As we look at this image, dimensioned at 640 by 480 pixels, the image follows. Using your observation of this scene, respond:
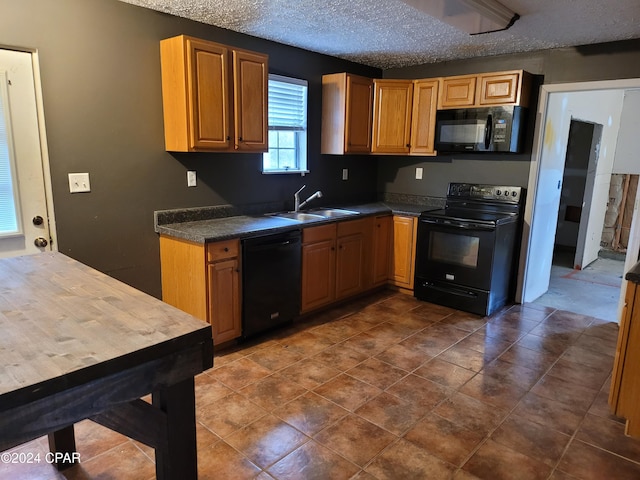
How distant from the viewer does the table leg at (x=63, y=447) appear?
6.40 feet

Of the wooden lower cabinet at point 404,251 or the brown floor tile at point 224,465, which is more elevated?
the wooden lower cabinet at point 404,251

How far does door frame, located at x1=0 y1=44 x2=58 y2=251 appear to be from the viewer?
253 centimetres

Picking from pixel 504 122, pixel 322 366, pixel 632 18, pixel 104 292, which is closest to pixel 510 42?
pixel 504 122

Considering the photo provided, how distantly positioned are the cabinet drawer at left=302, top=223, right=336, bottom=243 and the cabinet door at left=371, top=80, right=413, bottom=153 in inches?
46.5

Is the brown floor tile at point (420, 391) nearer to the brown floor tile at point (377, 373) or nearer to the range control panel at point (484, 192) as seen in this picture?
the brown floor tile at point (377, 373)

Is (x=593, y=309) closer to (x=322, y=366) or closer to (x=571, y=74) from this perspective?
(x=571, y=74)

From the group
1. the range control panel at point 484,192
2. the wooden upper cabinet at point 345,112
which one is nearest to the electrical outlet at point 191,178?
the wooden upper cabinet at point 345,112

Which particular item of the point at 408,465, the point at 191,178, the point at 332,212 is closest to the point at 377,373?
the point at 408,465

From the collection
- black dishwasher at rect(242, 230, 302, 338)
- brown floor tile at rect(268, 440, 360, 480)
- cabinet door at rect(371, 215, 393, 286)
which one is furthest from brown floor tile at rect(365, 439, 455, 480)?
cabinet door at rect(371, 215, 393, 286)

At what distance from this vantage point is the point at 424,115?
4340 millimetres

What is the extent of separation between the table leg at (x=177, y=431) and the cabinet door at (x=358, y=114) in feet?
10.9

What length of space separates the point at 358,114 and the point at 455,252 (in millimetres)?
1626

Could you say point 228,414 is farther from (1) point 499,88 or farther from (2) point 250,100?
(1) point 499,88

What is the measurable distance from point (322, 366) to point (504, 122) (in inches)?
103
